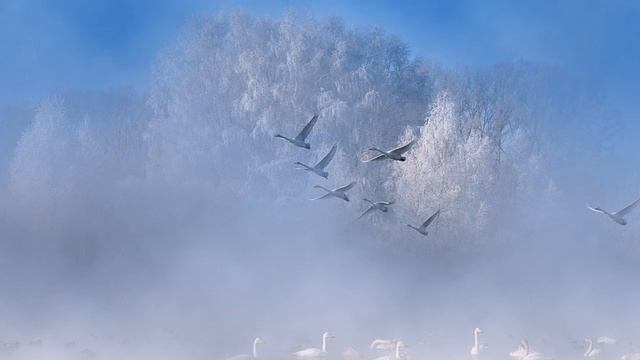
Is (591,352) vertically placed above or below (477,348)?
below

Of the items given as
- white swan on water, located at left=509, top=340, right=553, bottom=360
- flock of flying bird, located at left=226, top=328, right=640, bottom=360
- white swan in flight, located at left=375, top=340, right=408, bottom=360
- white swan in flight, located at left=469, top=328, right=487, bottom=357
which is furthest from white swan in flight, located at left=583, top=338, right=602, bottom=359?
white swan in flight, located at left=375, top=340, right=408, bottom=360

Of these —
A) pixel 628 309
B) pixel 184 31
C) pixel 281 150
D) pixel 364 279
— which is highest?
pixel 184 31

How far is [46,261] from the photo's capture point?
3075 cm

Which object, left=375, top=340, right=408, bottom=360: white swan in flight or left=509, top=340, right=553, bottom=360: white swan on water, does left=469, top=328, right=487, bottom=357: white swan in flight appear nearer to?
left=509, top=340, right=553, bottom=360: white swan on water

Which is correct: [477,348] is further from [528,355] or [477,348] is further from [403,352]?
[403,352]

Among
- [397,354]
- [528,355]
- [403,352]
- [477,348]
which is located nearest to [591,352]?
[528,355]

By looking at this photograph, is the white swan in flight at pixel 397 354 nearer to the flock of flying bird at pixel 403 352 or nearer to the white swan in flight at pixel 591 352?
the flock of flying bird at pixel 403 352

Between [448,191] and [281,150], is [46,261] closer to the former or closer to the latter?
[281,150]

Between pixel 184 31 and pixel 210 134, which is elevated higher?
pixel 184 31

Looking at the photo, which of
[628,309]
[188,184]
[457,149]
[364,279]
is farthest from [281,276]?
[628,309]

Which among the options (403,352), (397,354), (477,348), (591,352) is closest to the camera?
(397,354)

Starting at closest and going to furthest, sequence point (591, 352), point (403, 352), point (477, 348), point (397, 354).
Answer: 1. point (397, 354)
2. point (403, 352)
3. point (591, 352)
4. point (477, 348)

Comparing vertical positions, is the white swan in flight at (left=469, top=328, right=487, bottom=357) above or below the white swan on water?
above

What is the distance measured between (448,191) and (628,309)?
6.23 metres
